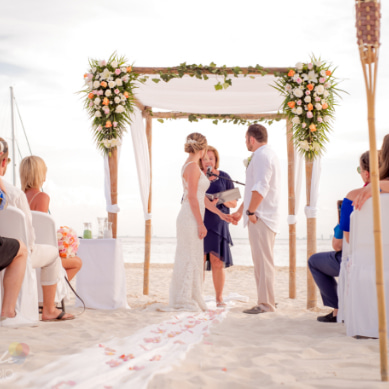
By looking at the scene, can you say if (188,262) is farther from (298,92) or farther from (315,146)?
(298,92)

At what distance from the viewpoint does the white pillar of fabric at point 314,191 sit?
19.2ft

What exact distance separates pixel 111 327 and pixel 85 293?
1385mm

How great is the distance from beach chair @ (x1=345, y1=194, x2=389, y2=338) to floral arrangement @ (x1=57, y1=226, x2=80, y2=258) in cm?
256

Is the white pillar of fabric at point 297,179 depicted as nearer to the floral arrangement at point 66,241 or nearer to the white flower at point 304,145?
the white flower at point 304,145

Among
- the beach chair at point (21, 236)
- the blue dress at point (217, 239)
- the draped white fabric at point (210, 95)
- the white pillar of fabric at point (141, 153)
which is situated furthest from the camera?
the white pillar of fabric at point (141, 153)

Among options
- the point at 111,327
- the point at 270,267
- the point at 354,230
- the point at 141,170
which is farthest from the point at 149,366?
the point at 141,170

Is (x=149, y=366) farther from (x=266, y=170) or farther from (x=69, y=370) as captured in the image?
(x=266, y=170)

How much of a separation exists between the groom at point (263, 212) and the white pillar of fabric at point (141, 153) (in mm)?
2070

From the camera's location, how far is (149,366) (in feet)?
8.73

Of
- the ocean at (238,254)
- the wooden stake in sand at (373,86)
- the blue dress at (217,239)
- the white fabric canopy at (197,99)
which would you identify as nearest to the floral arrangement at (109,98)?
the white fabric canopy at (197,99)

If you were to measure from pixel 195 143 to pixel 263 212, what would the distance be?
990 mm

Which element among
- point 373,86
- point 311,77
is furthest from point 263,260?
point 373,86

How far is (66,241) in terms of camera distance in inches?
180

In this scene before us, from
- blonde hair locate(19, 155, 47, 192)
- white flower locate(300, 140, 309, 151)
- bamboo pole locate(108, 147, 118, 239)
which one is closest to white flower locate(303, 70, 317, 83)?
white flower locate(300, 140, 309, 151)
